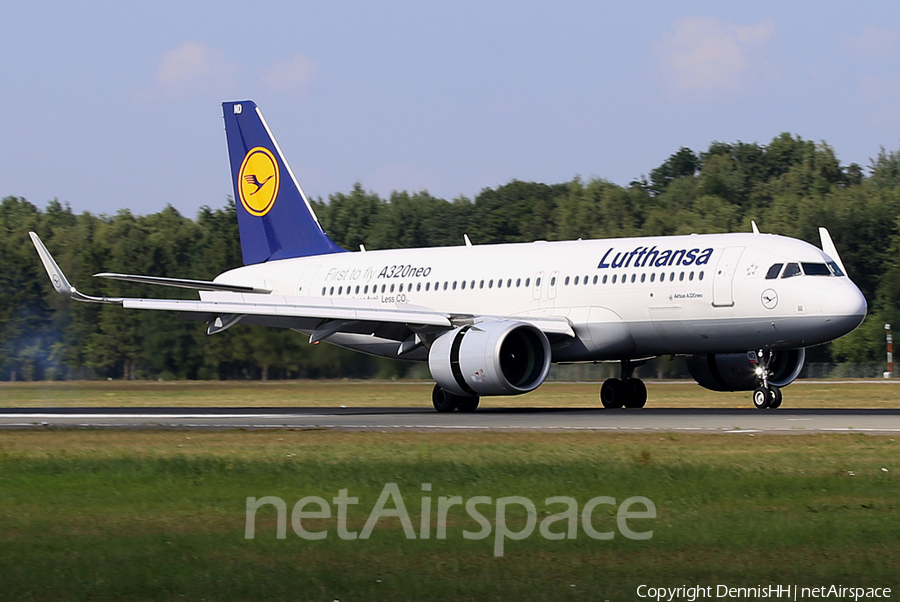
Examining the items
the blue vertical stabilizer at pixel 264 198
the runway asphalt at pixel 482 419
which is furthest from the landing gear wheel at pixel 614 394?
the blue vertical stabilizer at pixel 264 198

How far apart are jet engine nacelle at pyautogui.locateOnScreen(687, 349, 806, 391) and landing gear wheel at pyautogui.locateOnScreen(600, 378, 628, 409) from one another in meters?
1.68

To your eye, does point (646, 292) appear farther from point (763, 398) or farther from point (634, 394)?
point (634, 394)

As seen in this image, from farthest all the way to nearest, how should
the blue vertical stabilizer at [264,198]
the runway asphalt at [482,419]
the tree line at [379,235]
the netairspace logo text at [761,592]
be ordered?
the tree line at [379,235] → the blue vertical stabilizer at [264,198] → the runway asphalt at [482,419] → the netairspace logo text at [761,592]

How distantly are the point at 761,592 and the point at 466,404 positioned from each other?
21941 mm

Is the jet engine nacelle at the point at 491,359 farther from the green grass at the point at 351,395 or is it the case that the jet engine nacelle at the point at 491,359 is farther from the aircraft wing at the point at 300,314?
the green grass at the point at 351,395

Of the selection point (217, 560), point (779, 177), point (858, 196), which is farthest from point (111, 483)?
point (779, 177)

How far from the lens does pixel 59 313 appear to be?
53969 mm

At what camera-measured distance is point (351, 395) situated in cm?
3756

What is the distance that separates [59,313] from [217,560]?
4676 cm

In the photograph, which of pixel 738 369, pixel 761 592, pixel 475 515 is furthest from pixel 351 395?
pixel 761 592

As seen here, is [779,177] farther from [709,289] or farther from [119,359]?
[709,289]

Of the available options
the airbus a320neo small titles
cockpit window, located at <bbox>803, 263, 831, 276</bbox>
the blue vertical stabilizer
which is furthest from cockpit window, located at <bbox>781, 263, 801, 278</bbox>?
the blue vertical stabilizer

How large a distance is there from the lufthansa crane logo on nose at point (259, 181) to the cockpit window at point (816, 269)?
54.4 feet

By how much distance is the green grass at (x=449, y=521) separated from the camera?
862cm
